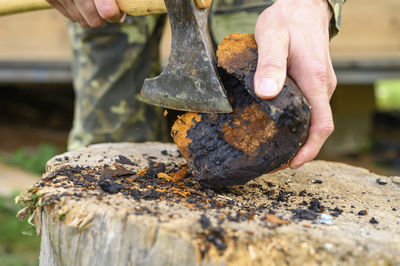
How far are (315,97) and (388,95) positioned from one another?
30.9 ft

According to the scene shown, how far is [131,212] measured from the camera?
1.50m

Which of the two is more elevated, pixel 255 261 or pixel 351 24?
pixel 351 24

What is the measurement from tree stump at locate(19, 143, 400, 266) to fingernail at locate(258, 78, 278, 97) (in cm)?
44

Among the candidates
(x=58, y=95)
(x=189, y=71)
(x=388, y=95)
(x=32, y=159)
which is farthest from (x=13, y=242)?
(x=388, y=95)

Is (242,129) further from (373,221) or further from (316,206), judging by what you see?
(373,221)

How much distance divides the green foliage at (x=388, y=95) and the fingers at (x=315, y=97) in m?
7.06

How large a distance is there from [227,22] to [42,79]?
116 inches

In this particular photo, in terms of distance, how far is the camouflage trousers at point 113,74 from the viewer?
3.20m

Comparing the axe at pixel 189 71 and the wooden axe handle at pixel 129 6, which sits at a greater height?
the wooden axe handle at pixel 129 6

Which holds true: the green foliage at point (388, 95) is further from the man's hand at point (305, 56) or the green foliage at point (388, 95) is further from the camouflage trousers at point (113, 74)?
the man's hand at point (305, 56)

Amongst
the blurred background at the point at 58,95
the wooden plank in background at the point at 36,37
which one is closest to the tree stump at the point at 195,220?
the blurred background at the point at 58,95

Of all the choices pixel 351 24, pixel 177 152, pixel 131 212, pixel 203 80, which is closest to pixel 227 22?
pixel 177 152

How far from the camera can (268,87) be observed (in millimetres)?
1571

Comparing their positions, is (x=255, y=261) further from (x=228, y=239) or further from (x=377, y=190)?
(x=377, y=190)
